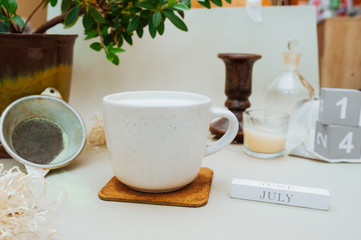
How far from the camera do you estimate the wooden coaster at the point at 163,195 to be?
48cm

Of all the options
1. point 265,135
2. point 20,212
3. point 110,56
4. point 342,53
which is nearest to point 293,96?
point 265,135

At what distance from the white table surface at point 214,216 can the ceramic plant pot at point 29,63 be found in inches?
6.7

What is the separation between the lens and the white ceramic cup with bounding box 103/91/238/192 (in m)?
0.45

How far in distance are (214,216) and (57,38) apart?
440 millimetres

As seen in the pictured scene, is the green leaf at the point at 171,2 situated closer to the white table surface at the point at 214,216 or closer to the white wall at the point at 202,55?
the white table surface at the point at 214,216

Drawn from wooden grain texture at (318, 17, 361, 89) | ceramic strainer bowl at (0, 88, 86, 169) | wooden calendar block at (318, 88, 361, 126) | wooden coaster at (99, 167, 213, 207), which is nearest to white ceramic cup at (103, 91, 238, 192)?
wooden coaster at (99, 167, 213, 207)

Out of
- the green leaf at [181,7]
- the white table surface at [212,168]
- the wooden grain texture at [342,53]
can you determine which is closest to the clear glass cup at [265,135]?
the white table surface at [212,168]

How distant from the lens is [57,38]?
65 centimetres

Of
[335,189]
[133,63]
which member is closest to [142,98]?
[335,189]

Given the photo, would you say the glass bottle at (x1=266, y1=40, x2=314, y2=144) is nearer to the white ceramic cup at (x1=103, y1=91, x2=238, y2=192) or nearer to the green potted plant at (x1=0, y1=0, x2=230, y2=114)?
the green potted plant at (x1=0, y1=0, x2=230, y2=114)

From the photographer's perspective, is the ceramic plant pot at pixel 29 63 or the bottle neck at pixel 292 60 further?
the bottle neck at pixel 292 60

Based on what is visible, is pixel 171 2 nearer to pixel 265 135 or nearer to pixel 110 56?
pixel 110 56

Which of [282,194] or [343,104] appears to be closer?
[282,194]

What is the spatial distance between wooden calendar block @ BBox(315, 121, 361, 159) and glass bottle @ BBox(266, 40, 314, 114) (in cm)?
25
